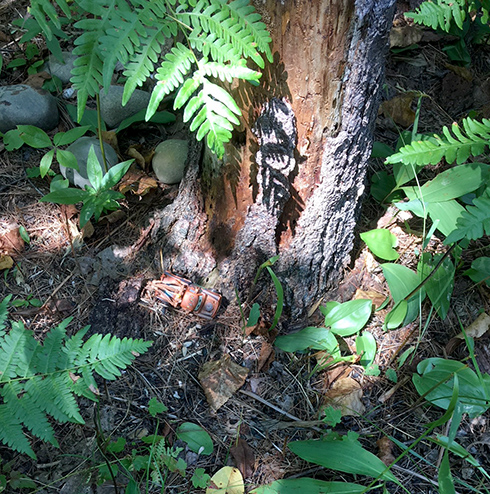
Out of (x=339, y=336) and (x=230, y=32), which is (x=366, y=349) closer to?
(x=339, y=336)

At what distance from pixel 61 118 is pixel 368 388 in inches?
92.2

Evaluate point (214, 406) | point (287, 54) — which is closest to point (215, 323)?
point (214, 406)

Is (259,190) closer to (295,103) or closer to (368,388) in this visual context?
(295,103)

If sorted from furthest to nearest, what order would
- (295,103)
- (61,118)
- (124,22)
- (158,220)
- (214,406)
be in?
(61,118) < (158,220) < (214,406) < (295,103) < (124,22)

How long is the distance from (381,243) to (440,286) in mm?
329

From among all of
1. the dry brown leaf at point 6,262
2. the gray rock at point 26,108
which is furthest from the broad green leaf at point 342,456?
the gray rock at point 26,108

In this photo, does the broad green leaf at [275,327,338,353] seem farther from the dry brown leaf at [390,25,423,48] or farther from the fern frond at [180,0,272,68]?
the dry brown leaf at [390,25,423,48]

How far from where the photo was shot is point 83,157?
8.28 feet

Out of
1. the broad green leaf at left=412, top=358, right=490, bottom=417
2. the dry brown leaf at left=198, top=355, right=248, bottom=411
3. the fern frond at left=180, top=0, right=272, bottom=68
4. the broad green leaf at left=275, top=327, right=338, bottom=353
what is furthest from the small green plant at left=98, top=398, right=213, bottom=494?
the fern frond at left=180, top=0, right=272, bottom=68

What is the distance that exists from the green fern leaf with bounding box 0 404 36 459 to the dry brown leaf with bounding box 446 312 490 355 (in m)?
1.73

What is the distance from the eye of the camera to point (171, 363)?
6.80 ft

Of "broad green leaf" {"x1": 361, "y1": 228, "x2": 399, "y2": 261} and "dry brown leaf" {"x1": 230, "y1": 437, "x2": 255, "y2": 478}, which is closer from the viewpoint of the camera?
"dry brown leaf" {"x1": 230, "y1": 437, "x2": 255, "y2": 478}

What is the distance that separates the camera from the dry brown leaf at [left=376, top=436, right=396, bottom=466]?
182 centimetres

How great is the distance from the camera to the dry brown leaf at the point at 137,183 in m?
2.48
